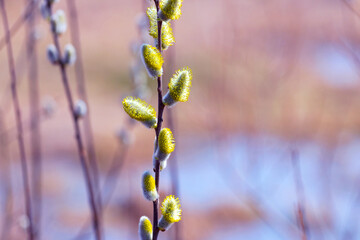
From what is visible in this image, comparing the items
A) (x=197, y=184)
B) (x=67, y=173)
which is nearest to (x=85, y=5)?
(x=67, y=173)

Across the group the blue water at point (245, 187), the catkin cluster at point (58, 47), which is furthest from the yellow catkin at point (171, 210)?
the blue water at point (245, 187)

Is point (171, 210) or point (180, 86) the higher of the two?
point (180, 86)

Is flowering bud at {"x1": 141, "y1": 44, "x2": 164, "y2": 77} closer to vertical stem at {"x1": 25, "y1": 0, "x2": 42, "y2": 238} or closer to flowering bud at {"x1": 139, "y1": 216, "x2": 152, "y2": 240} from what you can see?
flowering bud at {"x1": 139, "y1": 216, "x2": 152, "y2": 240}

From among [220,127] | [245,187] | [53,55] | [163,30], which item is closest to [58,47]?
[53,55]

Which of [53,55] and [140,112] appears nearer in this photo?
[140,112]

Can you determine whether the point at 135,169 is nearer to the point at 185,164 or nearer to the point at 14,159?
the point at 185,164

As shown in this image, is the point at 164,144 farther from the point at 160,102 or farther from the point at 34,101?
the point at 34,101

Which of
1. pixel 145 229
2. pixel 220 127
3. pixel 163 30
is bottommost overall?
pixel 220 127
